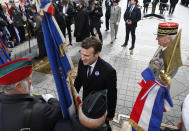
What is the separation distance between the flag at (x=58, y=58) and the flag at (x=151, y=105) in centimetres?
96

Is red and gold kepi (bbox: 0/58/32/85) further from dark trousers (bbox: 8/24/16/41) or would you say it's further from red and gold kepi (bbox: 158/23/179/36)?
dark trousers (bbox: 8/24/16/41)

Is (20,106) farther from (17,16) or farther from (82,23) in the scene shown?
(17,16)

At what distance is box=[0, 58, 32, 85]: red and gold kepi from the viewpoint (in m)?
1.47

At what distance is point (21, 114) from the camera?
1.39m

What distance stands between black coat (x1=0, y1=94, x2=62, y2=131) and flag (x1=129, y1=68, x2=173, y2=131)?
1.19m

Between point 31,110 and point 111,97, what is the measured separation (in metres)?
1.35

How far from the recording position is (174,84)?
185 inches

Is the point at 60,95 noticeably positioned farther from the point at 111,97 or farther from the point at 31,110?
the point at 111,97

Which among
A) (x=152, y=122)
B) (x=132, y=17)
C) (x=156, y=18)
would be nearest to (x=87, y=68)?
(x=152, y=122)

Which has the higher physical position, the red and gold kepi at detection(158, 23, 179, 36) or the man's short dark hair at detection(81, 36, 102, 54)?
the red and gold kepi at detection(158, 23, 179, 36)

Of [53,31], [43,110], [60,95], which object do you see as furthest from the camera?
[60,95]

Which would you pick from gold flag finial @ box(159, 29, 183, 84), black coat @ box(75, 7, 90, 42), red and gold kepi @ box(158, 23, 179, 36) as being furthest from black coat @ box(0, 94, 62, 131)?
black coat @ box(75, 7, 90, 42)

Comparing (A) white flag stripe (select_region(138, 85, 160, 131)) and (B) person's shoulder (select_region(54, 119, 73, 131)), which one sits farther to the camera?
(A) white flag stripe (select_region(138, 85, 160, 131))

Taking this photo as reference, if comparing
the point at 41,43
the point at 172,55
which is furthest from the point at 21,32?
the point at 172,55
